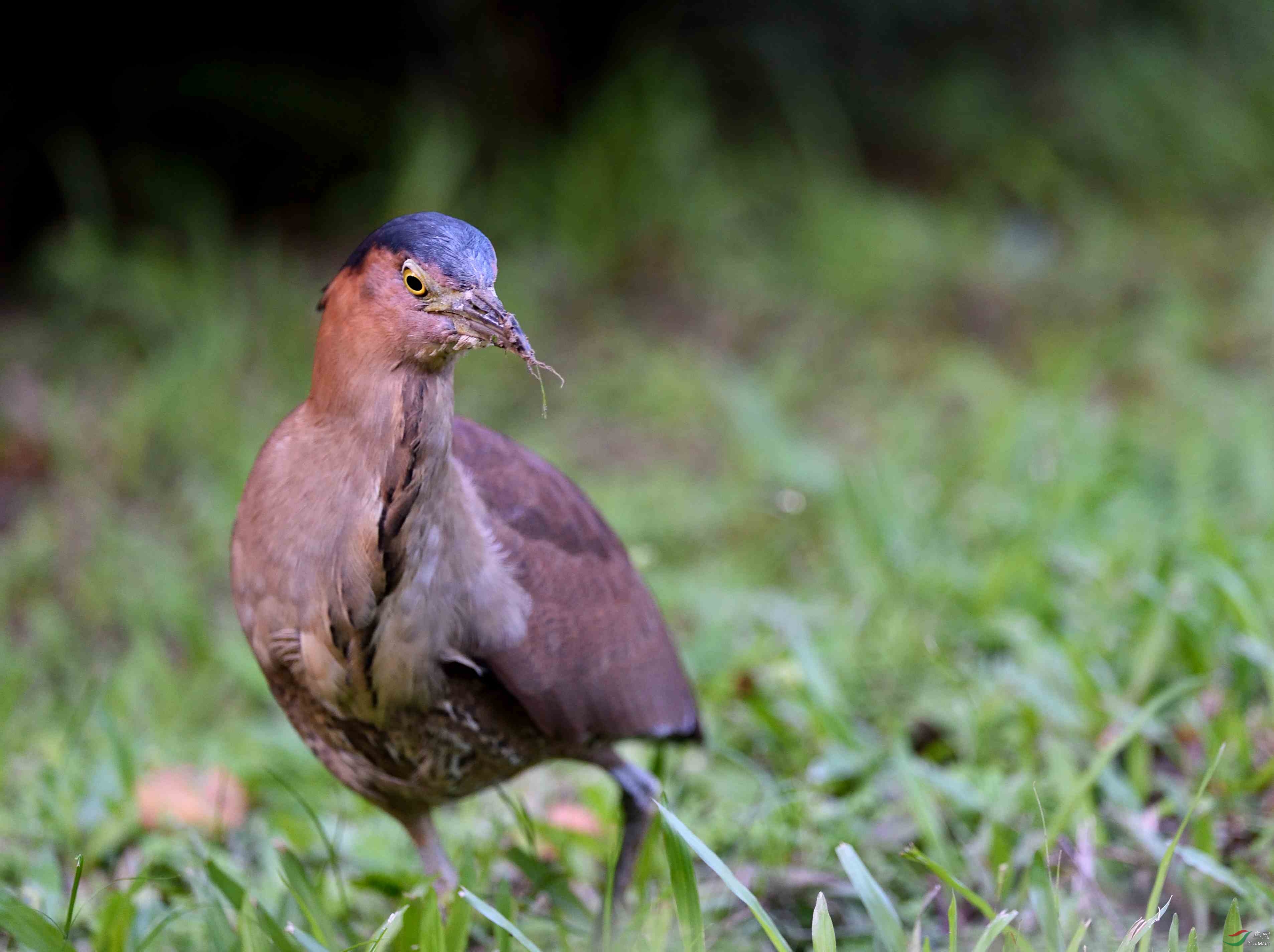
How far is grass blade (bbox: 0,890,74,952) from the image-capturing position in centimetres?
232

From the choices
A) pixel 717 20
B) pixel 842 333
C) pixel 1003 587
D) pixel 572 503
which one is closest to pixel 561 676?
pixel 572 503

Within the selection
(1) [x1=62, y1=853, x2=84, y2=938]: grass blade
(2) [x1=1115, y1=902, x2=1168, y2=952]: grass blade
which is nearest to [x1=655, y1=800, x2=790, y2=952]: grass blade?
(2) [x1=1115, y1=902, x2=1168, y2=952]: grass blade

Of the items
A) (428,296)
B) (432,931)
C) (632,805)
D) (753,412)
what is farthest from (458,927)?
(753,412)

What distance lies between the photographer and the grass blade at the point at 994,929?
7.27 ft

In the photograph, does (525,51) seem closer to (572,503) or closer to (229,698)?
(229,698)

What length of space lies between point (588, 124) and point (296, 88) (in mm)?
1483

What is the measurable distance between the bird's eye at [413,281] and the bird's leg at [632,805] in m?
1.28

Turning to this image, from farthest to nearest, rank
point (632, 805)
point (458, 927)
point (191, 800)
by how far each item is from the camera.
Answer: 1. point (191, 800)
2. point (632, 805)
3. point (458, 927)

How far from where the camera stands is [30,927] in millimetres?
2348

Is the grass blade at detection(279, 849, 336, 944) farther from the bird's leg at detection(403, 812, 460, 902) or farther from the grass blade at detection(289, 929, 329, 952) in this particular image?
the bird's leg at detection(403, 812, 460, 902)

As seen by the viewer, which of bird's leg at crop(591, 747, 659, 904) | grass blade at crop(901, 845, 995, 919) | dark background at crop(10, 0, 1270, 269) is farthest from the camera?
dark background at crop(10, 0, 1270, 269)

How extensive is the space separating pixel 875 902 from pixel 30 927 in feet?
5.01

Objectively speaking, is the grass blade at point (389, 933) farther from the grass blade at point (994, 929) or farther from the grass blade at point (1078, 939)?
the grass blade at point (1078, 939)

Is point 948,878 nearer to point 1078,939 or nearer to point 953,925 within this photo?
point 953,925
